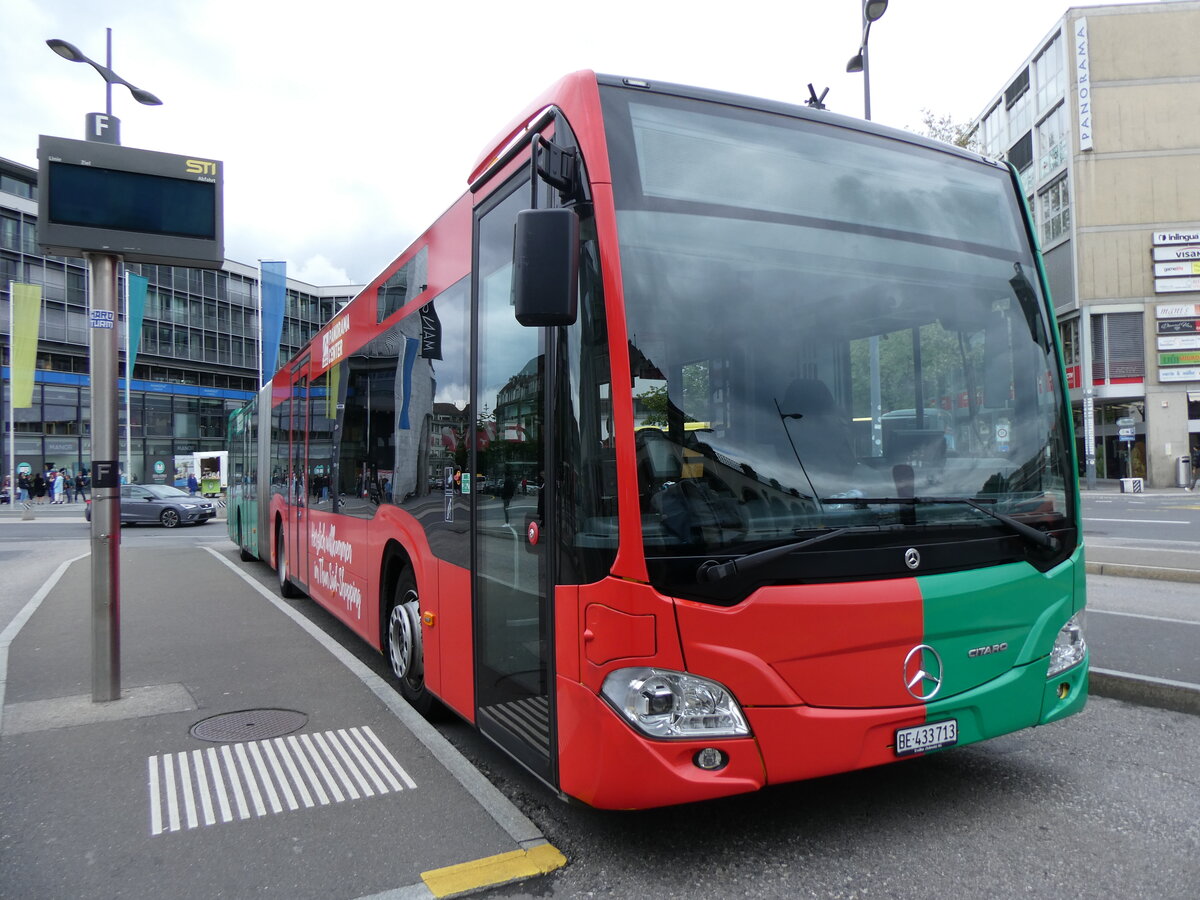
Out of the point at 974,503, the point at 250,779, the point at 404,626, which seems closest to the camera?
the point at 974,503

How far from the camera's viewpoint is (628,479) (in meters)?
3.17

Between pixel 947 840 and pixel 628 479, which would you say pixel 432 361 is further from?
pixel 947 840

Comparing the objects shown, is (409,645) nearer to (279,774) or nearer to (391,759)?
(391,759)

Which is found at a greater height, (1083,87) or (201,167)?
(1083,87)

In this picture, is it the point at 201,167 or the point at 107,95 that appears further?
the point at 107,95

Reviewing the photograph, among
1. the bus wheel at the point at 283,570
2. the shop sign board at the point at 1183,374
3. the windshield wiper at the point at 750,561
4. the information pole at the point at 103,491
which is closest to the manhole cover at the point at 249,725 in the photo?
the information pole at the point at 103,491

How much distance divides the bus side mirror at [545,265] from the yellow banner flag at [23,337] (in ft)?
109

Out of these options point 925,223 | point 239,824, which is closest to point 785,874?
point 239,824

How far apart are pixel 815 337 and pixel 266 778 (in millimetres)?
3544

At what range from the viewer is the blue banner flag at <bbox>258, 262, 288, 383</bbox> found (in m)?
30.7

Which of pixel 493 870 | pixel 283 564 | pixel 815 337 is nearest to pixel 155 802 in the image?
pixel 493 870

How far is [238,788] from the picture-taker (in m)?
4.34

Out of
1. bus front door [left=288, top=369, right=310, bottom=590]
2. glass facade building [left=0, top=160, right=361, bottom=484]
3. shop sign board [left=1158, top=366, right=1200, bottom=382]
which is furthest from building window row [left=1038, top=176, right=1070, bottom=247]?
bus front door [left=288, top=369, right=310, bottom=590]

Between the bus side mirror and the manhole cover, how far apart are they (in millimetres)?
3485
